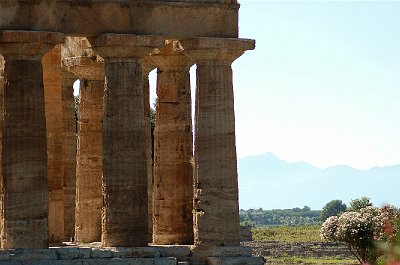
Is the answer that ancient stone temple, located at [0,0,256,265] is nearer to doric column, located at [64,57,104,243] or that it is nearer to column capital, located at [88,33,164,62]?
column capital, located at [88,33,164,62]

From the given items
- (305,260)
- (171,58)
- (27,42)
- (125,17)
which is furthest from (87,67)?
(305,260)

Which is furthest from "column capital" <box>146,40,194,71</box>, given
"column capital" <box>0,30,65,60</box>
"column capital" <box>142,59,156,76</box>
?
"column capital" <box>0,30,65,60</box>

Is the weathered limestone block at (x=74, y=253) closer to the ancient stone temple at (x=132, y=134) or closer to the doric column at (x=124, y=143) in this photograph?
the ancient stone temple at (x=132, y=134)

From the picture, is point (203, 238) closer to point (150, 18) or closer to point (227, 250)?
point (227, 250)

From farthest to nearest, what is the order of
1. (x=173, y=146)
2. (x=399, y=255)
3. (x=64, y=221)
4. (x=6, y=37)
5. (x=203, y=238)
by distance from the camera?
(x=64, y=221)
(x=173, y=146)
(x=203, y=238)
(x=6, y=37)
(x=399, y=255)

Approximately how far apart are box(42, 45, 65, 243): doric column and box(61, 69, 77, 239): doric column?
2398 mm

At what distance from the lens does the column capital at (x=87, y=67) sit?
59.9 meters

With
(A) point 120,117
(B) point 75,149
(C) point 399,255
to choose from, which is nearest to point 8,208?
(A) point 120,117

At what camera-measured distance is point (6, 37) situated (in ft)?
165

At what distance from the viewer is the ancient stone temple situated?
50844 millimetres

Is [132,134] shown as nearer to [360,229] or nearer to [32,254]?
[32,254]

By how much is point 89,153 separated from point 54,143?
6.56ft

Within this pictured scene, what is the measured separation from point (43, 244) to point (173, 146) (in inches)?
354

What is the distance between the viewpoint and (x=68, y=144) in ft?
207
